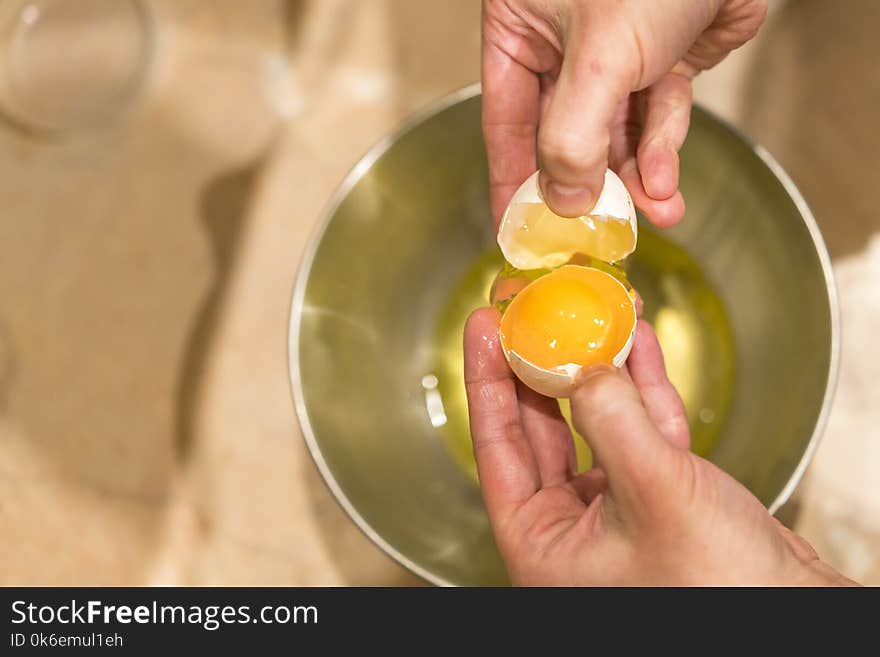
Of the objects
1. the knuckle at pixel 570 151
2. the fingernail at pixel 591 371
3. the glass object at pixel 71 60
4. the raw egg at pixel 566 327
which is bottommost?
the fingernail at pixel 591 371

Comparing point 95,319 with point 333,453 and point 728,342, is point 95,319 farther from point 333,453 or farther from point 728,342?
point 728,342

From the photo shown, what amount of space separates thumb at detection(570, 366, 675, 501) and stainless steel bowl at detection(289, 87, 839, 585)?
0.75ft

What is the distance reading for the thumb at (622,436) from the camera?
2.26ft

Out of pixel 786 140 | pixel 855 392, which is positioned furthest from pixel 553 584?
Result: pixel 786 140

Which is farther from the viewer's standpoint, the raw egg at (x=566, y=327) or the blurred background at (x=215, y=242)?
the blurred background at (x=215, y=242)

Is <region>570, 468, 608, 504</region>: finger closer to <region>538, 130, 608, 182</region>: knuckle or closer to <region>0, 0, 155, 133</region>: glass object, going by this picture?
<region>538, 130, 608, 182</region>: knuckle

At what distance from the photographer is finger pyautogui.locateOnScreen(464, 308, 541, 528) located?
0.88 meters

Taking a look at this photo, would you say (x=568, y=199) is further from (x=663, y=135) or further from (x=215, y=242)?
(x=215, y=242)

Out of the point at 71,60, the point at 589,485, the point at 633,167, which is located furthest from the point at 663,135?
the point at 71,60

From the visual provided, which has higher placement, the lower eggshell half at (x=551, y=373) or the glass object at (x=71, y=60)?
the glass object at (x=71, y=60)

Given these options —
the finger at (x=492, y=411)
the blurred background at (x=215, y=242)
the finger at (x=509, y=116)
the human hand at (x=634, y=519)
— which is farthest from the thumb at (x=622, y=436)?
the blurred background at (x=215, y=242)

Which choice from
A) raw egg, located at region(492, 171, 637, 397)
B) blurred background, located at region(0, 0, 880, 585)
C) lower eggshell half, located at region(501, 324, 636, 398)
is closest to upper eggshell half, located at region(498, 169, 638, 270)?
raw egg, located at region(492, 171, 637, 397)

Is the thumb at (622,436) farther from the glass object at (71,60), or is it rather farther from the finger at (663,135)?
the glass object at (71,60)

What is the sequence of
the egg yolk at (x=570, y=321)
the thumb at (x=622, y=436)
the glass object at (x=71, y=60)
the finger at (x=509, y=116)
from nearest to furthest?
the thumb at (x=622, y=436)
the egg yolk at (x=570, y=321)
the finger at (x=509, y=116)
the glass object at (x=71, y=60)
